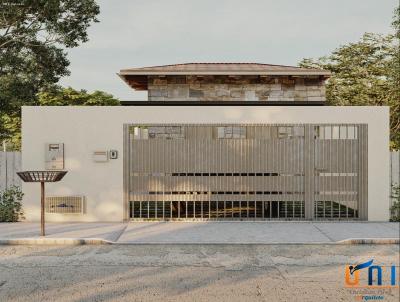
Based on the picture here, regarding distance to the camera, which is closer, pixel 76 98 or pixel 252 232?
pixel 252 232

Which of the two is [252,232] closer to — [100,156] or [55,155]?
[100,156]

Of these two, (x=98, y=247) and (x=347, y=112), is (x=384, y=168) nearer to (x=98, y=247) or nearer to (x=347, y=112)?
(x=347, y=112)

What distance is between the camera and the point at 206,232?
424 inches

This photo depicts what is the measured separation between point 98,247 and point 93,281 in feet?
8.25

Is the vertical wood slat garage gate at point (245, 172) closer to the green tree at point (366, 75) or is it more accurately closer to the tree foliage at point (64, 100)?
the green tree at point (366, 75)

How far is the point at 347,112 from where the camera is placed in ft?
40.7

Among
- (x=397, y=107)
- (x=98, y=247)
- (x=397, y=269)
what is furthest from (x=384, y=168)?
(x=397, y=107)

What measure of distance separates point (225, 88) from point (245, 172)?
18.8 ft

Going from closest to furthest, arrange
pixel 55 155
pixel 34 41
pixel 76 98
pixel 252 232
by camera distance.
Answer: pixel 252 232, pixel 55 155, pixel 34 41, pixel 76 98

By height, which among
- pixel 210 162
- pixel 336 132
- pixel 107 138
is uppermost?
pixel 336 132

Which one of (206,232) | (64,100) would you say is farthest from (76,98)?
(206,232)

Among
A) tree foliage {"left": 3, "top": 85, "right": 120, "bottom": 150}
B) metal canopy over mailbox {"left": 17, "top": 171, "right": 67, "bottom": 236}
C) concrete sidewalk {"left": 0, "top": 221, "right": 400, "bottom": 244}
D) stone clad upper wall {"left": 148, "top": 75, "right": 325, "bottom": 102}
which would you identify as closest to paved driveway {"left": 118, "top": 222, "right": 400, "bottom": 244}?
concrete sidewalk {"left": 0, "top": 221, "right": 400, "bottom": 244}

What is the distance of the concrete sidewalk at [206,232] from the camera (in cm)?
979

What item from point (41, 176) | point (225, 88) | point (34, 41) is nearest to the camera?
point (41, 176)
